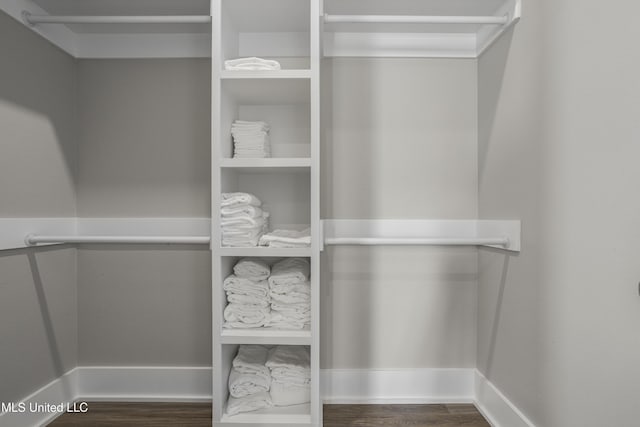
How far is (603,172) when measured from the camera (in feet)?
3.52

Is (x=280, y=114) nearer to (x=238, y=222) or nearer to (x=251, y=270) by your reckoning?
(x=238, y=222)

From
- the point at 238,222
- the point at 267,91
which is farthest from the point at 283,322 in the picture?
the point at 267,91

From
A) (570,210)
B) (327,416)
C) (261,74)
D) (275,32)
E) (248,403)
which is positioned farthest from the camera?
(275,32)

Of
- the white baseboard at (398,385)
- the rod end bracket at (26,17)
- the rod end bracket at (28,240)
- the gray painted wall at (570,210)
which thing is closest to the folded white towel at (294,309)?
the white baseboard at (398,385)

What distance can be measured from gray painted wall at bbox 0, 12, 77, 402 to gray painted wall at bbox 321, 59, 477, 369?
120 cm

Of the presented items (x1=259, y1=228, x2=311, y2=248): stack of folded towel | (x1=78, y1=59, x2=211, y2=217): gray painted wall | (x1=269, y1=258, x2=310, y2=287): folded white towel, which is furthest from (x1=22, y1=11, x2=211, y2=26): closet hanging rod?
(x1=269, y1=258, x2=310, y2=287): folded white towel

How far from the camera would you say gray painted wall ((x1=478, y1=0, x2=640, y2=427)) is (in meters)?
1.01

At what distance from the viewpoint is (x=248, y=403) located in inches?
61.5

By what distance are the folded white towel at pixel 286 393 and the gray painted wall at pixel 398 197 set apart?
0.29m

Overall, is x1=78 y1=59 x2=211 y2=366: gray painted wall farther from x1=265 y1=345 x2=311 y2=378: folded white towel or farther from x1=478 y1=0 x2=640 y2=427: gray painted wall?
x1=478 y1=0 x2=640 y2=427: gray painted wall

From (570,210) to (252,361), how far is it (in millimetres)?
1309

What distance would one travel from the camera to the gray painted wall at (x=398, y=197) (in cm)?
189

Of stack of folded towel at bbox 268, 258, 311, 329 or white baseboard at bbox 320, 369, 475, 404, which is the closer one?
stack of folded towel at bbox 268, 258, 311, 329

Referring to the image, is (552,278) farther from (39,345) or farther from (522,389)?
(39,345)
